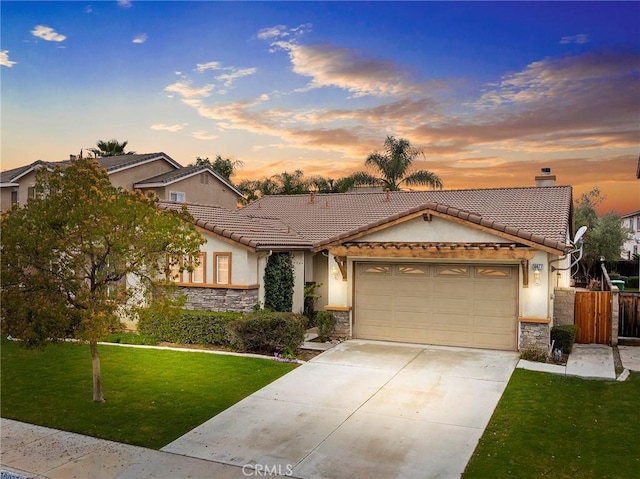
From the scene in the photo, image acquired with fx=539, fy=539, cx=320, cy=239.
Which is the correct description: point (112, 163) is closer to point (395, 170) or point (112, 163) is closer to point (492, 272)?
point (395, 170)

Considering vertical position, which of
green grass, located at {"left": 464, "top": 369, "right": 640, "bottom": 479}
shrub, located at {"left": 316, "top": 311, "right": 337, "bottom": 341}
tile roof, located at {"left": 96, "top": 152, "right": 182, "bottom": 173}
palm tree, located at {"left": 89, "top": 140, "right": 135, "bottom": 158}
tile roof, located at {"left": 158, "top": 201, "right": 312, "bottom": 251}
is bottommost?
green grass, located at {"left": 464, "top": 369, "right": 640, "bottom": 479}

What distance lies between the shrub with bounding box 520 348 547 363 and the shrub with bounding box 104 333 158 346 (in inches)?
391

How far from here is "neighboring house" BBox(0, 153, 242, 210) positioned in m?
30.5

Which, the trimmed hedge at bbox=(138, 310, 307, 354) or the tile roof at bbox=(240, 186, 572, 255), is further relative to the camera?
the tile roof at bbox=(240, 186, 572, 255)

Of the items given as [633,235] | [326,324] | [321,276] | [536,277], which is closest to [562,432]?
[536,277]

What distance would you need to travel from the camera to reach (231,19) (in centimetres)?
1717

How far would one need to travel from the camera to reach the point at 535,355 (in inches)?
516

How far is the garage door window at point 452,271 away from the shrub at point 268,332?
4014 mm

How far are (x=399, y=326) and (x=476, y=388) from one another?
450 centimetres

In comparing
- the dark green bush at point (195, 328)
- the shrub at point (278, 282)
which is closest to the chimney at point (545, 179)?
the shrub at point (278, 282)

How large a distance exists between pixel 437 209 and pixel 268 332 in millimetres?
5472

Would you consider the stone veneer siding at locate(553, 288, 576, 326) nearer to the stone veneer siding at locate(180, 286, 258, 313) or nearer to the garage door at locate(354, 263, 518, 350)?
the garage door at locate(354, 263, 518, 350)

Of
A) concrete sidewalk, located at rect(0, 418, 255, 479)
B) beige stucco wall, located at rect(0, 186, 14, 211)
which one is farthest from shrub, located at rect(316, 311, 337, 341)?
beige stucco wall, located at rect(0, 186, 14, 211)

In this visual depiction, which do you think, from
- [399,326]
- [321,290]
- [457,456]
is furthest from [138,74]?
[457,456]
